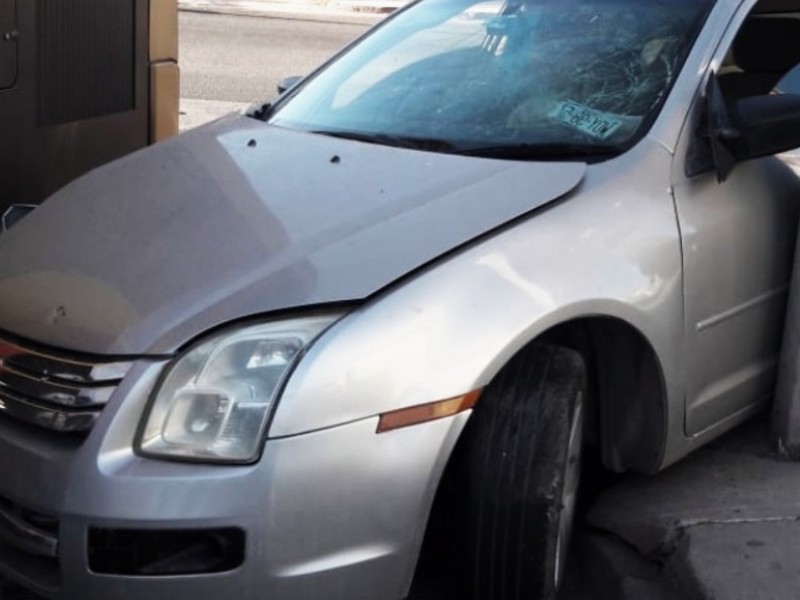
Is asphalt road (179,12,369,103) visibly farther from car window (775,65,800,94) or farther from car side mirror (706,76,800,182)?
car side mirror (706,76,800,182)

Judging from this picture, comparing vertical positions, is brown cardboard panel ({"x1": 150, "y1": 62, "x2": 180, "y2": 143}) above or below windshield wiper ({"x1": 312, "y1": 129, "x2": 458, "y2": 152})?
below

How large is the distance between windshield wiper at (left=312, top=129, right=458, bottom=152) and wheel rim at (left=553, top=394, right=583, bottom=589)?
2.80 feet

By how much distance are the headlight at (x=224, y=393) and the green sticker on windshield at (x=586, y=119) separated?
4.08 feet

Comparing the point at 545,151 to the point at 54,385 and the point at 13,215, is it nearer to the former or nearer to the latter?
the point at 54,385

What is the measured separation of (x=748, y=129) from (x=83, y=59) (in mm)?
3740

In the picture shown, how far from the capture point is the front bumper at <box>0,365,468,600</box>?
2.75m

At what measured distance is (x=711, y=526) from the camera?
3580mm

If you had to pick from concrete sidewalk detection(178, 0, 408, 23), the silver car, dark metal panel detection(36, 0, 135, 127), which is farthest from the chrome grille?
concrete sidewalk detection(178, 0, 408, 23)

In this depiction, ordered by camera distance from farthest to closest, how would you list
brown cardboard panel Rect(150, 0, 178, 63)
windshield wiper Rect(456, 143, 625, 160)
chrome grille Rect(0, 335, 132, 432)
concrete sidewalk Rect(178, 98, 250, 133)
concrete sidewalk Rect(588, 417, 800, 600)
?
concrete sidewalk Rect(178, 98, 250, 133), brown cardboard panel Rect(150, 0, 178, 63), windshield wiper Rect(456, 143, 625, 160), concrete sidewalk Rect(588, 417, 800, 600), chrome grille Rect(0, 335, 132, 432)

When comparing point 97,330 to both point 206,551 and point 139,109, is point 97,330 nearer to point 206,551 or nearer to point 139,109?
point 206,551

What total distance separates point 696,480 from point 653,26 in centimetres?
141

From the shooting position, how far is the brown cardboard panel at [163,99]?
686 centimetres

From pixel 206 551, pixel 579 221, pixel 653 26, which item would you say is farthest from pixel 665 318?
pixel 206 551

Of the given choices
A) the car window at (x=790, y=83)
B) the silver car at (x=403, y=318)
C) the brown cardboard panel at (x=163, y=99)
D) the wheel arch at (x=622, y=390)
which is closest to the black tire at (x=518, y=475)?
the silver car at (x=403, y=318)
